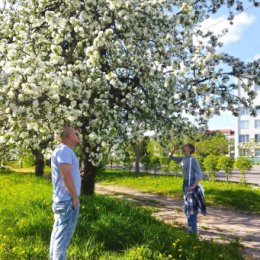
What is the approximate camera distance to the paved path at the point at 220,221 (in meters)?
9.35

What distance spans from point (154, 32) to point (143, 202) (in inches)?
278

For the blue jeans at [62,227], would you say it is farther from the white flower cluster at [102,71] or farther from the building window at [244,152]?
the building window at [244,152]

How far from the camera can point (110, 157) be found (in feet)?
37.8

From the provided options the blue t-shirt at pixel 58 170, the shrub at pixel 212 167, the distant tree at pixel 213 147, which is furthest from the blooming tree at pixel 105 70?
the distant tree at pixel 213 147

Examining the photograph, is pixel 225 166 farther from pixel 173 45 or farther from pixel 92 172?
pixel 173 45

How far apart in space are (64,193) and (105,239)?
7.48 ft

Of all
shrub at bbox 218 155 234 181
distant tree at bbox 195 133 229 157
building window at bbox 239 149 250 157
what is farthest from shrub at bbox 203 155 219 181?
building window at bbox 239 149 250 157

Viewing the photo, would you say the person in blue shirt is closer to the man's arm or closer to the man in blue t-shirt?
the man in blue t-shirt

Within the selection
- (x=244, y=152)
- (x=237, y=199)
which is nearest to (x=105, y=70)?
(x=237, y=199)

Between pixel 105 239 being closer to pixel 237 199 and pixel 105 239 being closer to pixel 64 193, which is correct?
pixel 64 193

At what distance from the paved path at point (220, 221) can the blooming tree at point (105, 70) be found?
2.67 meters

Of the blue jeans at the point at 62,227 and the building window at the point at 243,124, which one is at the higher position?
the building window at the point at 243,124

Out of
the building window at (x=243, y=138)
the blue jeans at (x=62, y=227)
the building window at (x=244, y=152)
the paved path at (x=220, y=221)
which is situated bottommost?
the paved path at (x=220, y=221)

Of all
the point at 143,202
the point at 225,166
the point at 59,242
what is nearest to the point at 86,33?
the point at 59,242
